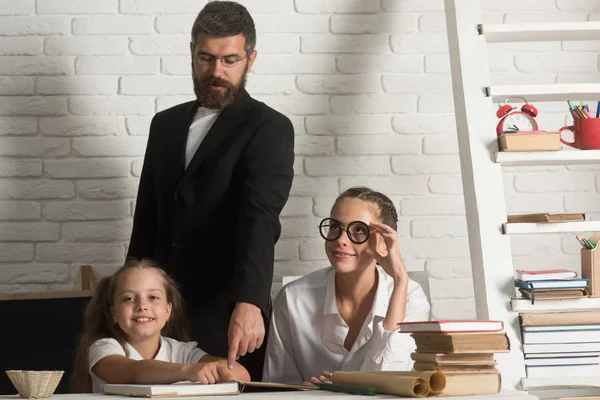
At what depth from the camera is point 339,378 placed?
1.82 m

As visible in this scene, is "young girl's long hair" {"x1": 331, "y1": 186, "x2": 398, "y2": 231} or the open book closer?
the open book

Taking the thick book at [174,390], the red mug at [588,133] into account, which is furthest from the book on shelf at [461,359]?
the red mug at [588,133]

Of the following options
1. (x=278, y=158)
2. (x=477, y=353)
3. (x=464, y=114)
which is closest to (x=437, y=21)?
(x=464, y=114)

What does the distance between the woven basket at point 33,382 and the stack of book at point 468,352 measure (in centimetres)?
76

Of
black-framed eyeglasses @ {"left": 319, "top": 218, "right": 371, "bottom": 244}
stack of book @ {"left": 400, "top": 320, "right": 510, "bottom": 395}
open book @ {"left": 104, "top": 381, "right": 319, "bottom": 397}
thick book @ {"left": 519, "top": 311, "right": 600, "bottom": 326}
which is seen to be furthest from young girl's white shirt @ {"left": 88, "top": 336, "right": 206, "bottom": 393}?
thick book @ {"left": 519, "top": 311, "right": 600, "bottom": 326}

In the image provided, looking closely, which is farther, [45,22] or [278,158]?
[45,22]

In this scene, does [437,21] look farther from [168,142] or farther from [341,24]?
[168,142]

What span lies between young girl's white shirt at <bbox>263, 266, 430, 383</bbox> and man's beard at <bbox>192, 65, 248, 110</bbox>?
1.95 feet

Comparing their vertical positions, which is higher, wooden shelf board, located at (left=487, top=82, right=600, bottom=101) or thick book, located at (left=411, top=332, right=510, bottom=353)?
wooden shelf board, located at (left=487, top=82, right=600, bottom=101)

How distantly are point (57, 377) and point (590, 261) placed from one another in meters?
1.59

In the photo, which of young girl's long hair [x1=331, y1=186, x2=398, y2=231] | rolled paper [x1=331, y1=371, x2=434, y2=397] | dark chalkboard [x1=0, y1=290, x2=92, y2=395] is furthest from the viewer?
dark chalkboard [x1=0, y1=290, x2=92, y2=395]

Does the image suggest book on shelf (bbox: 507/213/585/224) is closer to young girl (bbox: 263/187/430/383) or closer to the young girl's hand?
young girl (bbox: 263/187/430/383)

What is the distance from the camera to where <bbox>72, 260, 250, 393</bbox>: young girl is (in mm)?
2229

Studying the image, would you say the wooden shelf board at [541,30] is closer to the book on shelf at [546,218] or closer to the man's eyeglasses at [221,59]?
the book on shelf at [546,218]
